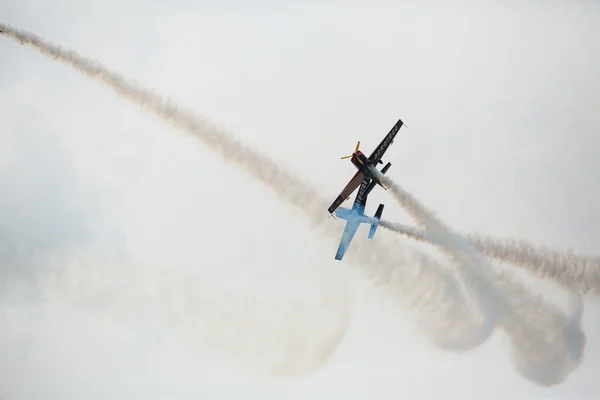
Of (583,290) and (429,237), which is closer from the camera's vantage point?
(583,290)

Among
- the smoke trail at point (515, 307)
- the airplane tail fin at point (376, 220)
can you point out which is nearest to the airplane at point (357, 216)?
the airplane tail fin at point (376, 220)

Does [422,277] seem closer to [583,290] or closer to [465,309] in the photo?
[465,309]

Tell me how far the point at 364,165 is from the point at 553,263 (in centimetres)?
1572

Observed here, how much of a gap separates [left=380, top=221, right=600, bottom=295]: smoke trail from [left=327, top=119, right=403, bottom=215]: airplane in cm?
960

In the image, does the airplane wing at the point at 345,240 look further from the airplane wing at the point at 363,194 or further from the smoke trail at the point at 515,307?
the smoke trail at the point at 515,307

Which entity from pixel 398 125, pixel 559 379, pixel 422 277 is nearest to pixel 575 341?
pixel 559 379

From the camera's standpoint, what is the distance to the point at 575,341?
2448 inches

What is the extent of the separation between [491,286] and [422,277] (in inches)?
249

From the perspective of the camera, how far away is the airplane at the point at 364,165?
61469mm

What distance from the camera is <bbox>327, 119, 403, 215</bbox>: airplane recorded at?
202 feet

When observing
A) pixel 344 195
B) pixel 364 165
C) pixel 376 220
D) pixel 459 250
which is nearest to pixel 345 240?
pixel 376 220

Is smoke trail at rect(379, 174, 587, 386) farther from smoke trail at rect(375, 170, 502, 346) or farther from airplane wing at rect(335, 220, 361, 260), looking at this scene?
airplane wing at rect(335, 220, 361, 260)

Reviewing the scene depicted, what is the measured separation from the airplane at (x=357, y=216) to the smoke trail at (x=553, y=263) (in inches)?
332

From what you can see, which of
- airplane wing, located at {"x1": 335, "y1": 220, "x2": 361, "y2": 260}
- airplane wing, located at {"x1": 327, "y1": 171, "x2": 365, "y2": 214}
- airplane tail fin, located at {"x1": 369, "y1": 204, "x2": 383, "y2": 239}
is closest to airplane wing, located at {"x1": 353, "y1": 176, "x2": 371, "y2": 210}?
airplane wing, located at {"x1": 327, "y1": 171, "x2": 365, "y2": 214}
